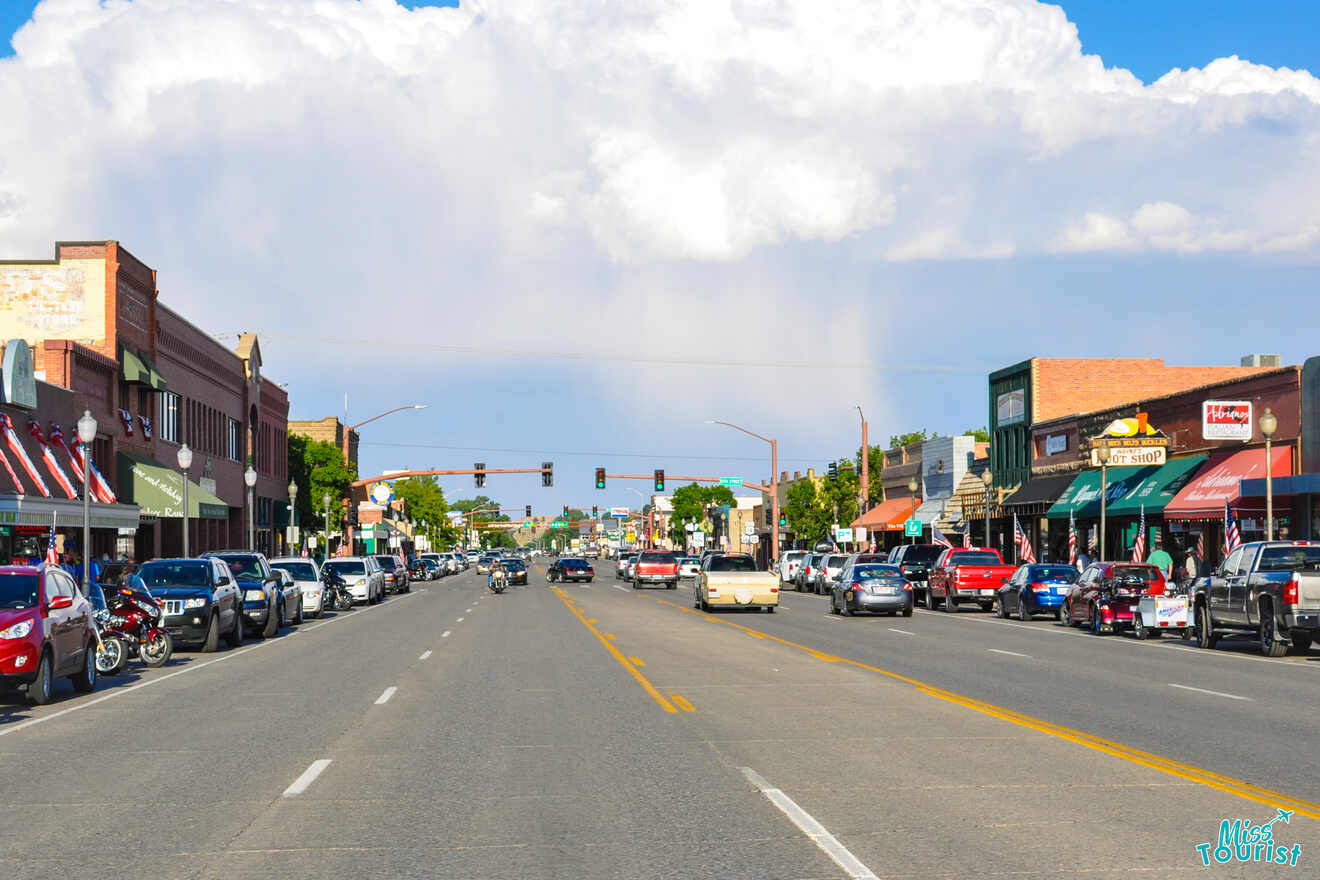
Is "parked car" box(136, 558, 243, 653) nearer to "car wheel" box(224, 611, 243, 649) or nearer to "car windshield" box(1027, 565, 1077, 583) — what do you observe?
"car wheel" box(224, 611, 243, 649)

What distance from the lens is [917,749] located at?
42.4 ft

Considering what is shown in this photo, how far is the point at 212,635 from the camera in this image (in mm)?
26844

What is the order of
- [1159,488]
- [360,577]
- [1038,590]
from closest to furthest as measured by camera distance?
1. [1038,590]
2. [1159,488]
3. [360,577]

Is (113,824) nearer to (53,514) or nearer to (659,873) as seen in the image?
(659,873)

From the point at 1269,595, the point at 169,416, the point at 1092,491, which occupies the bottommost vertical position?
the point at 1269,595

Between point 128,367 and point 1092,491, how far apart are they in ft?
113

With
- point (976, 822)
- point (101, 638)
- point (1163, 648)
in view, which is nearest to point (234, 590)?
point (101, 638)

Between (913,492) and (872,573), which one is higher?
(913,492)

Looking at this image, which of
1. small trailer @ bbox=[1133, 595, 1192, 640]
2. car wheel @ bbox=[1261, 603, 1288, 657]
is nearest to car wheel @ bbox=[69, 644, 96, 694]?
car wheel @ bbox=[1261, 603, 1288, 657]

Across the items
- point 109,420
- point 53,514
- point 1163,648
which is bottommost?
point 1163,648

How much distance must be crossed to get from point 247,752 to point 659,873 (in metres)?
6.40

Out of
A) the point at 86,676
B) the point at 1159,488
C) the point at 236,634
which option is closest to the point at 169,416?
the point at 236,634

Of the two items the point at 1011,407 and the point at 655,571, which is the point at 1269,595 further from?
the point at 655,571

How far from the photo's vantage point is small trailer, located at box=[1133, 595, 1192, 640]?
29766 mm
